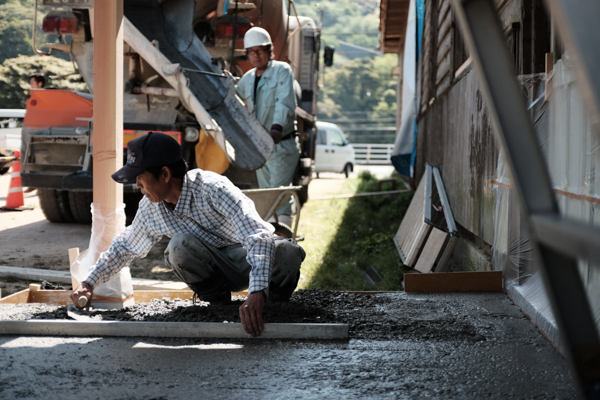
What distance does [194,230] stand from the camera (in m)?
3.21

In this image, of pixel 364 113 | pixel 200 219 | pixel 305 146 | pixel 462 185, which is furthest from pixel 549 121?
pixel 364 113

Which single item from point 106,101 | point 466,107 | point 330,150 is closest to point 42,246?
point 106,101

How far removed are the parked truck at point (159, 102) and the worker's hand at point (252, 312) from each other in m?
3.15

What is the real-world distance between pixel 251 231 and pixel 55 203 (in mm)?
5531

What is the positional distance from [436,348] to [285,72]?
4571 millimetres

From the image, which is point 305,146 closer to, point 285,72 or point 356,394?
point 285,72

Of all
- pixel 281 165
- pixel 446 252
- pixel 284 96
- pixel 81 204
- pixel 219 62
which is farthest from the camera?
pixel 81 204

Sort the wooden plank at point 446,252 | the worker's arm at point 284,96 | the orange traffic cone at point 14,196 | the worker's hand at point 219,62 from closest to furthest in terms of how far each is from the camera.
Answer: the wooden plank at point 446,252 → the worker's hand at point 219,62 → the worker's arm at point 284,96 → the orange traffic cone at point 14,196

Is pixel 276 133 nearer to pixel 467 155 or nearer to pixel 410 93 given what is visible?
pixel 467 155

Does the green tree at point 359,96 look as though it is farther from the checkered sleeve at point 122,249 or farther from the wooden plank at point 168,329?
the wooden plank at point 168,329

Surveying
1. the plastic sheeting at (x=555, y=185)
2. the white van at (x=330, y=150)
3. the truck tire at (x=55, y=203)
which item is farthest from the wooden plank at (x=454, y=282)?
the white van at (x=330, y=150)

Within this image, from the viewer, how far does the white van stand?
22.1 meters

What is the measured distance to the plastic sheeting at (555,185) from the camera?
7.60 feet

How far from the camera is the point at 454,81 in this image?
18.2 ft
